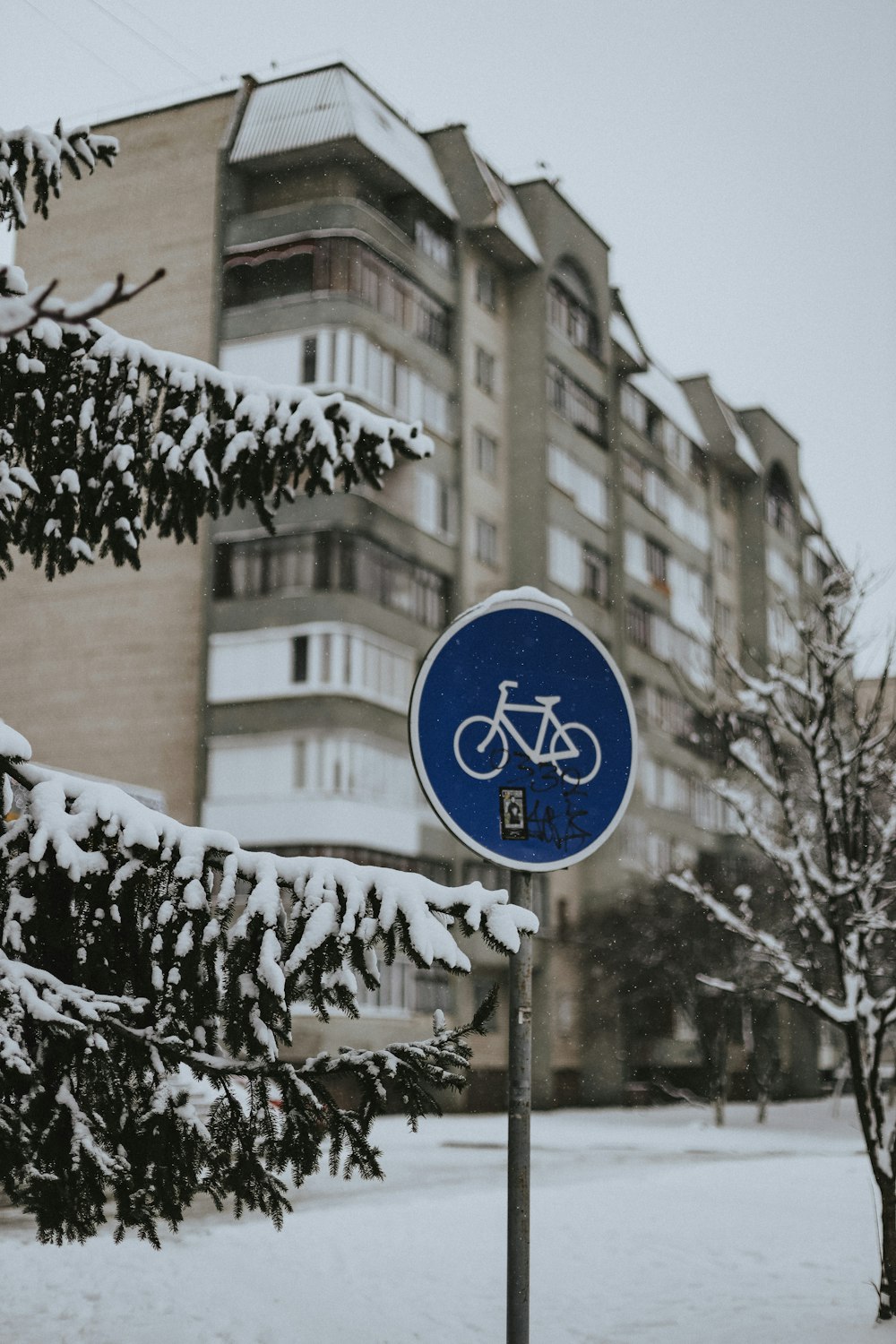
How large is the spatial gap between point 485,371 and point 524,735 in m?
35.2

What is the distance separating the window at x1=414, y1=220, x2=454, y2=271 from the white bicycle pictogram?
32392mm

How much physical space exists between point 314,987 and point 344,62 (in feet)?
105

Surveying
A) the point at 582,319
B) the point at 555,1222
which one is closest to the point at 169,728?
the point at 582,319

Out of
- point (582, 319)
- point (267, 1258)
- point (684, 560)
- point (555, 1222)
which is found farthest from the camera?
point (684, 560)

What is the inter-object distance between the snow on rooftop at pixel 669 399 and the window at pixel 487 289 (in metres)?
8.58

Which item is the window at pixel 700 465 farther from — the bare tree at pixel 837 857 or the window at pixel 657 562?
the bare tree at pixel 837 857

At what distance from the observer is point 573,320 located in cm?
4200

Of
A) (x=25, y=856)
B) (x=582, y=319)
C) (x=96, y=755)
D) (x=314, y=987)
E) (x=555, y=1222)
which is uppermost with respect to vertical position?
(x=582, y=319)

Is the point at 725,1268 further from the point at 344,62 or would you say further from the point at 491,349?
the point at 491,349

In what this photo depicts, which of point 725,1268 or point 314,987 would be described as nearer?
point 314,987

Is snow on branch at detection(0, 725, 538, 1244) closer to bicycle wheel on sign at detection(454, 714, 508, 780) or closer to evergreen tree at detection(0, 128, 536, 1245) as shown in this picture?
evergreen tree at detection(0, 128, 536, 1245)

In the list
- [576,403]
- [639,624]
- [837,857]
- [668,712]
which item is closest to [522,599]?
[837,857]

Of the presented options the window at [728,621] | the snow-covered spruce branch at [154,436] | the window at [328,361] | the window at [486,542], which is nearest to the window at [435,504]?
the window at [486,542]

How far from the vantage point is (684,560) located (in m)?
50.1
